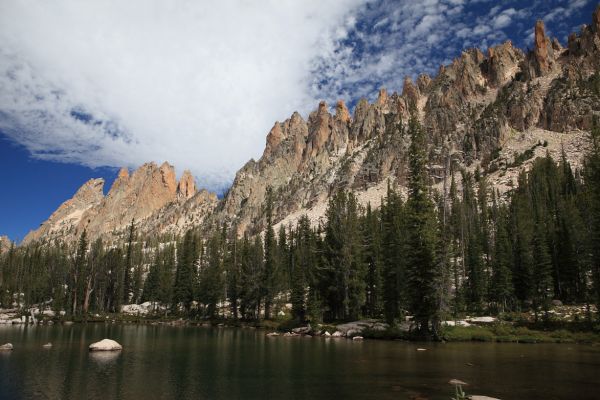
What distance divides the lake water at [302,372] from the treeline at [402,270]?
1188 centimetres

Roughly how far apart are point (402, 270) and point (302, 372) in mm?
32012

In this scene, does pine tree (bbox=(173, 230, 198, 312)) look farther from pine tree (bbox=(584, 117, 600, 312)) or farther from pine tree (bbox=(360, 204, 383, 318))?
pine tree (bbox=(584, 117, 600, 312))

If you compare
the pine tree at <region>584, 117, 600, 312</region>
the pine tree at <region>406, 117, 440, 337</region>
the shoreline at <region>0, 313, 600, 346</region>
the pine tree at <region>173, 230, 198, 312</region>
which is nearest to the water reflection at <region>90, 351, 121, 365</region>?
the shoreline at <region>0, 313, 600, 346</region>

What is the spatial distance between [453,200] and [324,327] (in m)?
88.2

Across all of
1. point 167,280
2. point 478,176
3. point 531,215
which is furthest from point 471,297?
point 478,176

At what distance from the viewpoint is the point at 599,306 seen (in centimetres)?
4100

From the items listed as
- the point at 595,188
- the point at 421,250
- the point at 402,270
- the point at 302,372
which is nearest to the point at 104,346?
the point at 302,372

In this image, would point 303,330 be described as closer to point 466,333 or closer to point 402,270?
point 402,270

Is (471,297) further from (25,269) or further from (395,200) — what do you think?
(25,269)

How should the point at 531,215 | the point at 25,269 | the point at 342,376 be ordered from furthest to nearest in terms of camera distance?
the point at 25,269
the point at 531,215
the point at 342,376

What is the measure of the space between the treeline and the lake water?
11881 mm

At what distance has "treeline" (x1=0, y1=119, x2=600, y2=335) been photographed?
150 ft

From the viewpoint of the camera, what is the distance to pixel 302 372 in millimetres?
25844

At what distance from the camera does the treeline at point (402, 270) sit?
4562cm
